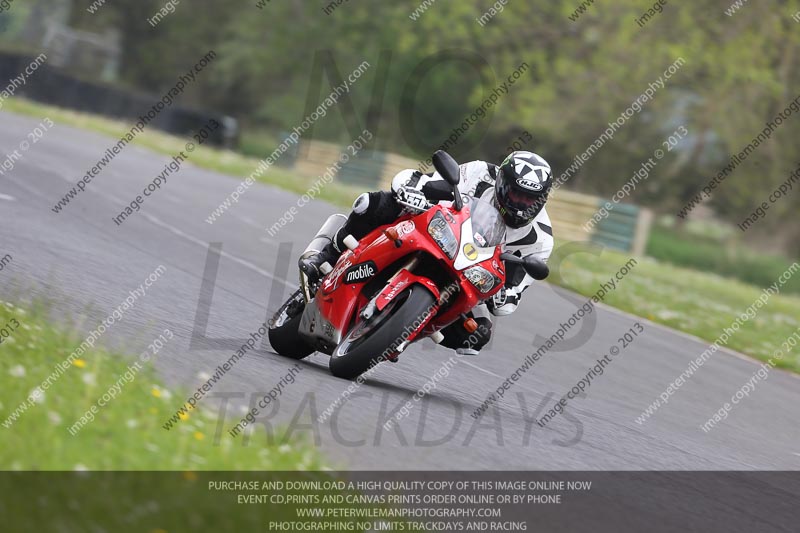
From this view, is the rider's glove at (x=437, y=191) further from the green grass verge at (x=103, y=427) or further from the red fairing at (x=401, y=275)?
the green grass verge at (x=103, y=427)

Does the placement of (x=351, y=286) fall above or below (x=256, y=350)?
above

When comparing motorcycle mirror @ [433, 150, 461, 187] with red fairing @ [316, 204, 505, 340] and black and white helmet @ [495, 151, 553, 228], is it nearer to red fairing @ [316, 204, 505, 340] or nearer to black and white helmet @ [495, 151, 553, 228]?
red fairing @ [316, 204, 505, 340]

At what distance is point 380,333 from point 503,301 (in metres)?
1.26

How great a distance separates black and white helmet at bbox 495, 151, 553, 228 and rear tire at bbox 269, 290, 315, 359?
171cm

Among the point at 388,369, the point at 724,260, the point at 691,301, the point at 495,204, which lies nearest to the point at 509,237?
the point at 495,204

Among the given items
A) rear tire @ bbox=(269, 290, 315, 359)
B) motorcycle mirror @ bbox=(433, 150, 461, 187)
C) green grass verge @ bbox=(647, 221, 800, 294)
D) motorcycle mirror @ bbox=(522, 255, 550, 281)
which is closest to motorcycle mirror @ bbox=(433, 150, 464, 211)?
motorcycle mirror @ bbox=(433, 150, 461, 187)

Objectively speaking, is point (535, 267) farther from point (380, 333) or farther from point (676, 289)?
point (676, 289)

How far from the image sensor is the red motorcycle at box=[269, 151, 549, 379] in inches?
309

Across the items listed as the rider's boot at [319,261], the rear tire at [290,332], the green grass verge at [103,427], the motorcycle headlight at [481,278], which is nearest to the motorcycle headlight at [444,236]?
the motorcycle headlight at [481,278]

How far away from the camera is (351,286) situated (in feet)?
27.3

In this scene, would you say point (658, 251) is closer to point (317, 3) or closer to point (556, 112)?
point (556, 112)

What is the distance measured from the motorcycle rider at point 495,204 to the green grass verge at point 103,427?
199 cm

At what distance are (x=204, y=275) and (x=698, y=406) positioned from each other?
5.12 meters
